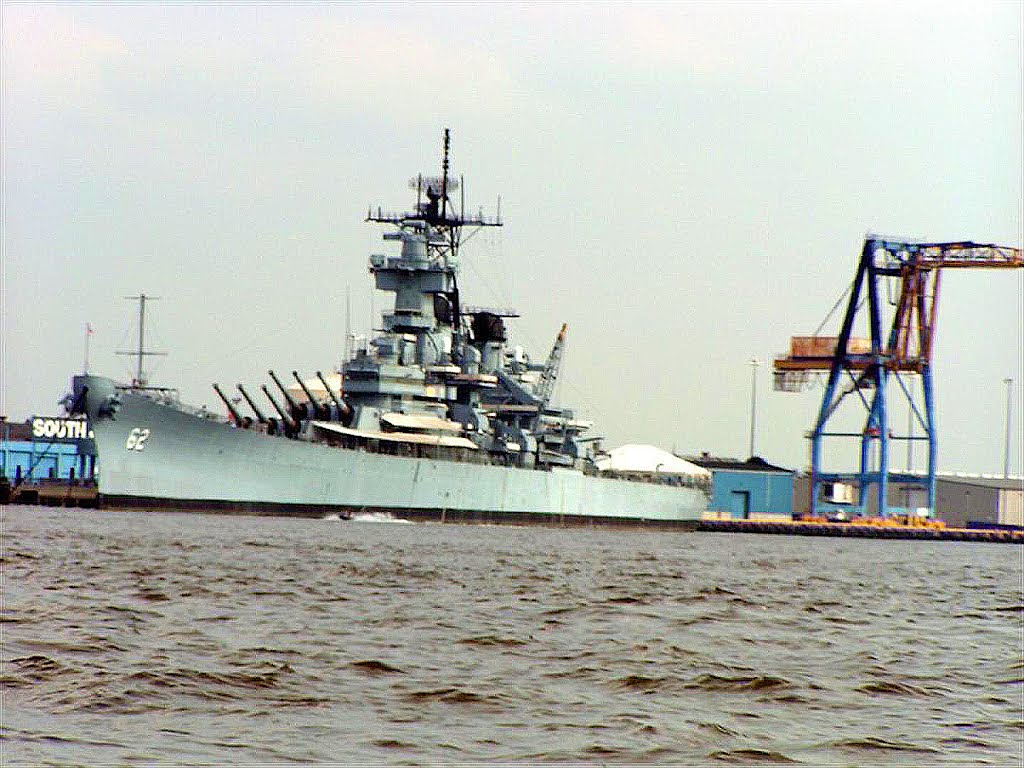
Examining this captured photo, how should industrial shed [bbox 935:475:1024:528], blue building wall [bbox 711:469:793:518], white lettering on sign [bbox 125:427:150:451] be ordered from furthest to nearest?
industrial shed [bbox 935:475:1024:528] < blue building wall [bbox 711:469:793:518] < white lettering on sign [bbox 125:427:150:451]

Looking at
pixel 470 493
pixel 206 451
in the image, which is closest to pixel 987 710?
pixel 206 451

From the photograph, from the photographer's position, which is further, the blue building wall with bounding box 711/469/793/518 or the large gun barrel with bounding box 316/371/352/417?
the blue building wall with bounding box 711/469/793/518

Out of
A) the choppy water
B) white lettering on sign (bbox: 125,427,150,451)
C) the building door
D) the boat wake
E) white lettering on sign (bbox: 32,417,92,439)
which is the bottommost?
the choppy water

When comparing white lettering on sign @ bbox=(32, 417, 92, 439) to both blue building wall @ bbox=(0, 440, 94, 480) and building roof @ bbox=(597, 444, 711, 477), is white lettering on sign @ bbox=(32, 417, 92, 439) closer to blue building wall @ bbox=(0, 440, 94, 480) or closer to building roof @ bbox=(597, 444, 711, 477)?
blue building wall @ bbox=(0, 440, 94, 480)

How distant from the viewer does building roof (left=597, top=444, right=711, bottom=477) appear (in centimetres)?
9125

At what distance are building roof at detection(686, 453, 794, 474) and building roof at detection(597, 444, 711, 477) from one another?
374 cm

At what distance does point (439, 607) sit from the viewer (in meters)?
21.3

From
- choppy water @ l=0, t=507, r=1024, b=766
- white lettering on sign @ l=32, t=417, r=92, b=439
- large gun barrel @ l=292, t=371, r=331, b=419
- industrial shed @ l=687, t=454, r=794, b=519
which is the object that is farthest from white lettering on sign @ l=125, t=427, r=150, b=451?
industrial shed @ l=687, t=454, r=794, b=519

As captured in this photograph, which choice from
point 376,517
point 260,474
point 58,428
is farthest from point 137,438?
point 58,428

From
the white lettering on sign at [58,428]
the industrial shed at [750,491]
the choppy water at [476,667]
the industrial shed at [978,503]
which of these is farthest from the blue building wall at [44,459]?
the choppy water at [476,667]

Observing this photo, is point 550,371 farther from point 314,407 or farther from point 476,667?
point 476,667

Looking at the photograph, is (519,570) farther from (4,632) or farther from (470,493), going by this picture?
(470,493)

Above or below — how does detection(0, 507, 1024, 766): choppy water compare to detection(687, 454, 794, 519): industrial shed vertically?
below

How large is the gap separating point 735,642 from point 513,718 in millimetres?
6616
